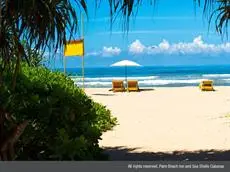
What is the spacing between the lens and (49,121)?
18.4 ft

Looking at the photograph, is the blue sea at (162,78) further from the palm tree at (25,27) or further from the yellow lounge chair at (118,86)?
the palm tree at (25,27)

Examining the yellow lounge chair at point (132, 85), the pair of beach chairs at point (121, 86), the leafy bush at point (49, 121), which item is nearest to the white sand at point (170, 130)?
the leafy bush at point (49, 121)

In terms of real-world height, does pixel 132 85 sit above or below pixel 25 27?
below

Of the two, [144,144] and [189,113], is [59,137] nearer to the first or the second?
[144,144]

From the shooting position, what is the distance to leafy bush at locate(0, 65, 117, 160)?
5.31 metres

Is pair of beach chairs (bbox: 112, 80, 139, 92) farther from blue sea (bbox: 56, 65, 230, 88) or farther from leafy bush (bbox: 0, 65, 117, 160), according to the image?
leafy bush (bbox: 0, 65, 117, 160)

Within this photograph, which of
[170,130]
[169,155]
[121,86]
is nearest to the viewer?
[169,155]

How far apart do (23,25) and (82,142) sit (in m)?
1.31

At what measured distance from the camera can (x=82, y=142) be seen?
17.2 ft

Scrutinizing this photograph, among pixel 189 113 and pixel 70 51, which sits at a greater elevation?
pixel 70 51

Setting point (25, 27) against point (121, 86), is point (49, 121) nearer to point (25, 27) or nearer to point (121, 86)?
point (25, 27)

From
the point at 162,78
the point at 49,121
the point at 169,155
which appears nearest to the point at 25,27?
the point at 49,121
